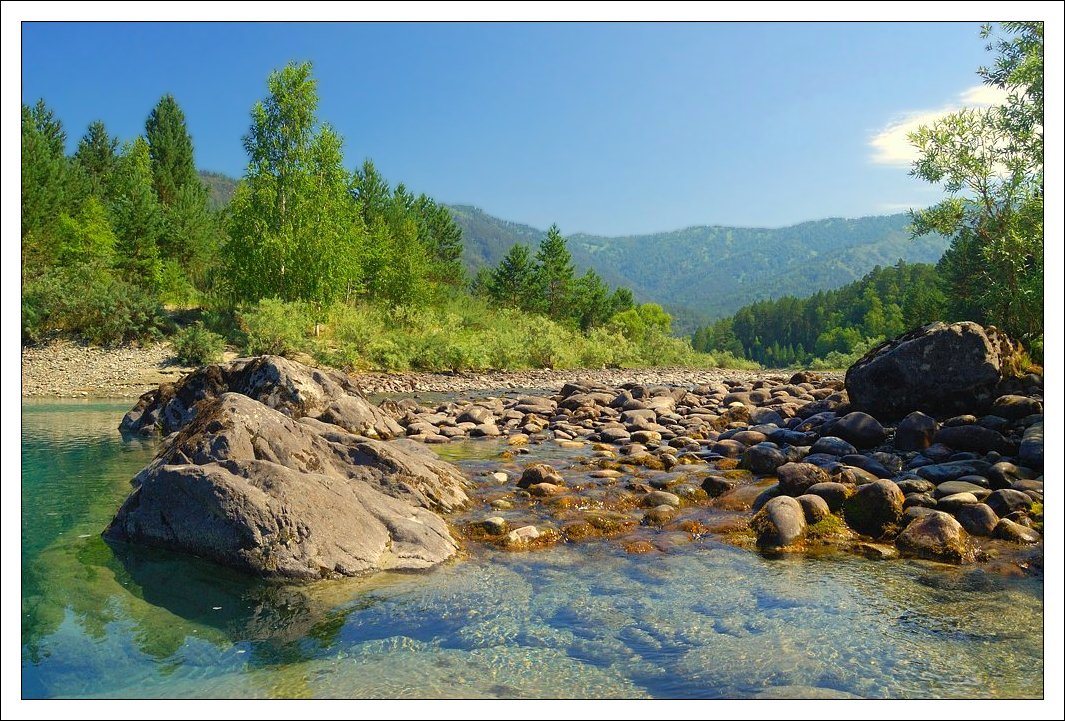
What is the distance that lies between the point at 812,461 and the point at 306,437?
825 centimetres

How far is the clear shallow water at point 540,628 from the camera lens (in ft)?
16.0

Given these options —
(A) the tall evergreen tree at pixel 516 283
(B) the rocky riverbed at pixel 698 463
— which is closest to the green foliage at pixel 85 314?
(B) the rocky riverbed at pixel 698 463

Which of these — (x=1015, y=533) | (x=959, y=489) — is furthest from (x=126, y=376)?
(x=1015, y=533)

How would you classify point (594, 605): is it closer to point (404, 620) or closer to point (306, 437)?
point (404, 620)

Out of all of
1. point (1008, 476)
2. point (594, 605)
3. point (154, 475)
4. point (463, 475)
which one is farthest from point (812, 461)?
point (154, 475)

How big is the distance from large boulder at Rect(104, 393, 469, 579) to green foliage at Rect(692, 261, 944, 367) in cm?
9373

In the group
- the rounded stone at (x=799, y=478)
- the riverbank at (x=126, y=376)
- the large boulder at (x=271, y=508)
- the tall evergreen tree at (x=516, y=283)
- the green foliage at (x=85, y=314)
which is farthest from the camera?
the tall evergreen tree at (x=516, y=283)

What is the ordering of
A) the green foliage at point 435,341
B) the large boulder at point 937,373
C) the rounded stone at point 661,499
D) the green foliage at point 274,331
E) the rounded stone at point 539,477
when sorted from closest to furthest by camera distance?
1. the rounded stone at point 661,499
2. the rounded stone at point 539,477
3. the large boulder at point 937,373
4. the green foliage at point 274,331
5. the green foliage at point 435,341

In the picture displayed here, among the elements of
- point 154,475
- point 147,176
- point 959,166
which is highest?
point 147,176

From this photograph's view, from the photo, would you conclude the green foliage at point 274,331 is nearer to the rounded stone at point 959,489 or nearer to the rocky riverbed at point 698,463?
the rocky riverbed at point 698,463

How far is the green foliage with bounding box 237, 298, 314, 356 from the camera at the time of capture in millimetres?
31812

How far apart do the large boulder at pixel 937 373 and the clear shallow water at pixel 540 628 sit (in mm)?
7205

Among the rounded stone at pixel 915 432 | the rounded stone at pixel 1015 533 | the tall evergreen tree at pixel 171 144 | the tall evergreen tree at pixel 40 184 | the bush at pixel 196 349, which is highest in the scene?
the tall evergreen tree at pixel 171 144

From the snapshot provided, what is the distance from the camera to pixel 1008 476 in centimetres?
945
